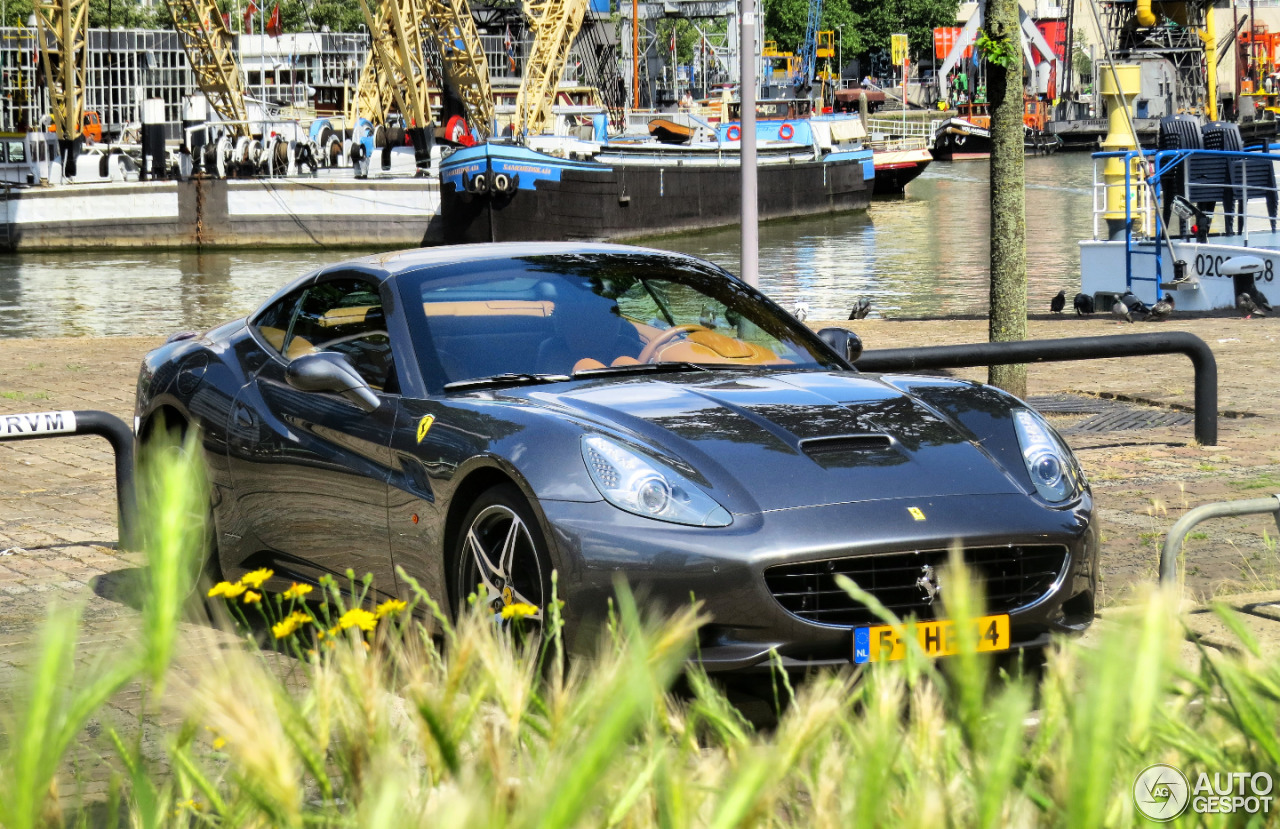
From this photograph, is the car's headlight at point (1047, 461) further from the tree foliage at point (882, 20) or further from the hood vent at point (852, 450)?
the tree foliage at point (882, 20)

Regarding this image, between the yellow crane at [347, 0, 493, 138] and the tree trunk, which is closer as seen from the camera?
the tree trunk

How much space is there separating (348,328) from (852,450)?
2.30 m

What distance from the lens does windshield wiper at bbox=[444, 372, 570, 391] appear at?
18.2ft

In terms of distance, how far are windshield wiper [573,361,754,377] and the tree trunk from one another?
15.8ft

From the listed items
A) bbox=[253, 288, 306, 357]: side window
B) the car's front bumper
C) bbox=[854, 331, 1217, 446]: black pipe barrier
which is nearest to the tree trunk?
bbox=[854, 331, 1217, 446]: black pipe barrier

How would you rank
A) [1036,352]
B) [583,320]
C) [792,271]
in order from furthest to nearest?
[792,271], [1036,352], [583,320]

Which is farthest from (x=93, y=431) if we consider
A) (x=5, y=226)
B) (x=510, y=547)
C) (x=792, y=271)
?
(x=5, y=226)

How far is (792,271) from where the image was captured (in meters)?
35.7

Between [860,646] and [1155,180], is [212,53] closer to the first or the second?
[1155,180]

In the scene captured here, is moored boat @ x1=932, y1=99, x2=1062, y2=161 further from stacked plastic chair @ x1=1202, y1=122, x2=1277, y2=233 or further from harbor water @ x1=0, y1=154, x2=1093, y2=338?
stacked plastic chair @ x1=1202, y1=122, x2=1277, y2=233

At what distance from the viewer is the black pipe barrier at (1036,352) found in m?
8.40

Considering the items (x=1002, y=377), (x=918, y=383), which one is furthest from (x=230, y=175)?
(x=918, y=383)

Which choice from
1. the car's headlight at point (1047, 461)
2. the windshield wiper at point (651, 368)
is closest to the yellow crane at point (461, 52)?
the windshield wiper at point (651, 368)

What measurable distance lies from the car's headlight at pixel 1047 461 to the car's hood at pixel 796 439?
0.16 metres
